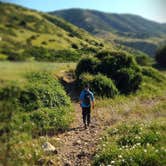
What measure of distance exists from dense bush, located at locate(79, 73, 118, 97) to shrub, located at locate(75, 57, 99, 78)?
1.35 m

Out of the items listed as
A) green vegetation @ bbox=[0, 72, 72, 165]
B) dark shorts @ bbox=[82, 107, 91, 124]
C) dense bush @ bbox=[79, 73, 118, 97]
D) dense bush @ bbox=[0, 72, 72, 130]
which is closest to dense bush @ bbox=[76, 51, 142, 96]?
dense bush @ bbox=[79, 73, 118, 97]

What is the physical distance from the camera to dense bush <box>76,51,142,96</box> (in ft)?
84.7

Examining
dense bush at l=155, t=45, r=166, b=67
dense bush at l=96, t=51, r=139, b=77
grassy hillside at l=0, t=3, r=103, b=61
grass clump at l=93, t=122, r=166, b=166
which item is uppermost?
grassy hillside at l=0, t=3, r=103, b=61

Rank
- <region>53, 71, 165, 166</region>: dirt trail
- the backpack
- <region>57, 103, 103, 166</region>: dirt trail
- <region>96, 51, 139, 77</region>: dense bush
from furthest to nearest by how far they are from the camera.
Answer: <region>96, 51, 139, 77</region>: dense bush, the backpack, <region>53, 71, 165, 166</region>: dirt trail, <region>57, 103, 103, 166</region>: dirt trail

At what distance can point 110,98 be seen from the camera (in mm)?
23141

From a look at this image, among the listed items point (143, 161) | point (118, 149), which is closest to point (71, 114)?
point (118, 149)

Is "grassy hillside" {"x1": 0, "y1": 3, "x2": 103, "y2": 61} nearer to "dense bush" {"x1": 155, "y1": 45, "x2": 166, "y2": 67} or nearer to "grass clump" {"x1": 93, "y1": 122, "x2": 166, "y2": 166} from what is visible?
"grass clump" {"x1": 93, "y1": 122, "x2": 166, "y2": 166}

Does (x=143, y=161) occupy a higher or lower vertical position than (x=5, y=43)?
lower

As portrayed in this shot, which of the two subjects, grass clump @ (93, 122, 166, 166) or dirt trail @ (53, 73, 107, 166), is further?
dirt trail @ (53, 73, 107, 166)

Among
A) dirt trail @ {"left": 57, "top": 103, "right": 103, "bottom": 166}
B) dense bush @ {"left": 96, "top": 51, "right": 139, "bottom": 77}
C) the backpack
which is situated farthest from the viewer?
dense bush @ {"left": 96, "top": 51, "right": 139, "bottom": 77}

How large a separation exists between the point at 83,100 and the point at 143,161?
20.8 feet

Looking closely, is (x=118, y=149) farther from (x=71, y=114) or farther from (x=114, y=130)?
(x=71, y=114)

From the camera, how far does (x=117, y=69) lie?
26.4 metres

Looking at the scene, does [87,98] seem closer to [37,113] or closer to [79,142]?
[37,113]
